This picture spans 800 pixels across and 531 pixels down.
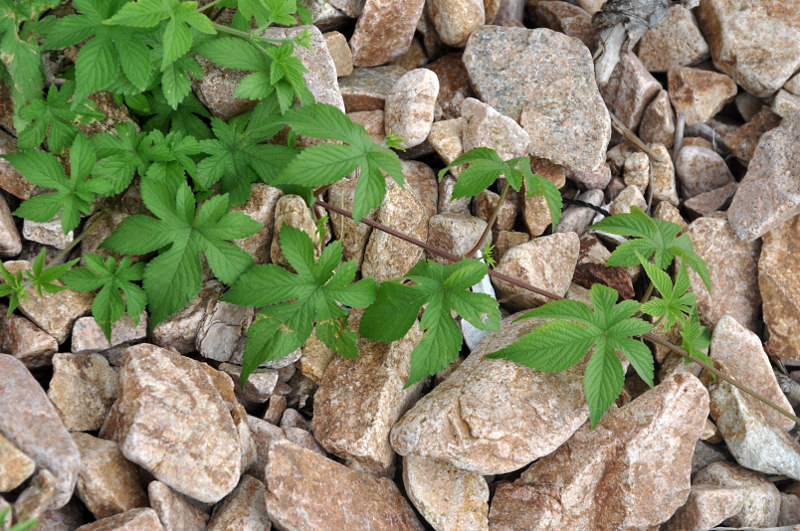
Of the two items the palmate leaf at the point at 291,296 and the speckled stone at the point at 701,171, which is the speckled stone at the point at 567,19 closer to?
the speckled stone at the point at 701,171

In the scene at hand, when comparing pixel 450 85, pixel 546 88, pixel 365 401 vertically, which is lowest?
pixel 365 401

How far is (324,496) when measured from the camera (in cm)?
226

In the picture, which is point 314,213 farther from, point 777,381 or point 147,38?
point 777,381

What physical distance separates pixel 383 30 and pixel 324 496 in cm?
227

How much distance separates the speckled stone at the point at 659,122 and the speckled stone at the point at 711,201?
384 mm

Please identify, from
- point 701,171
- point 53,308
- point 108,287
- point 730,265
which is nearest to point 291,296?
point 108,287

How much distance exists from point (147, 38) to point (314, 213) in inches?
36.0

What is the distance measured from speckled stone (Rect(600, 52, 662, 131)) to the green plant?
57.8 inches

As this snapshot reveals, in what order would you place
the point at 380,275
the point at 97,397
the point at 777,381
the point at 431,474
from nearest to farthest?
the point at 97,397 < the point at 431,474 < the point at 380,275 < the point at 777,381

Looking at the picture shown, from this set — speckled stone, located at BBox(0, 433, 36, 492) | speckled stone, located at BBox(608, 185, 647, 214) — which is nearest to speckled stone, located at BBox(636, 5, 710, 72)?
speckled stone, located at BBox(608, 185, 647, 214)

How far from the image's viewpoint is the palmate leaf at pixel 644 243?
8.96 ft

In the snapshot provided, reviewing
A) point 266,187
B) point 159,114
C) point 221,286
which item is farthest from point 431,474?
point 159,114

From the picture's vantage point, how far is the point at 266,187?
2.74 m

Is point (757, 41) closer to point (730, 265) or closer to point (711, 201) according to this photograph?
point (711, 201)
